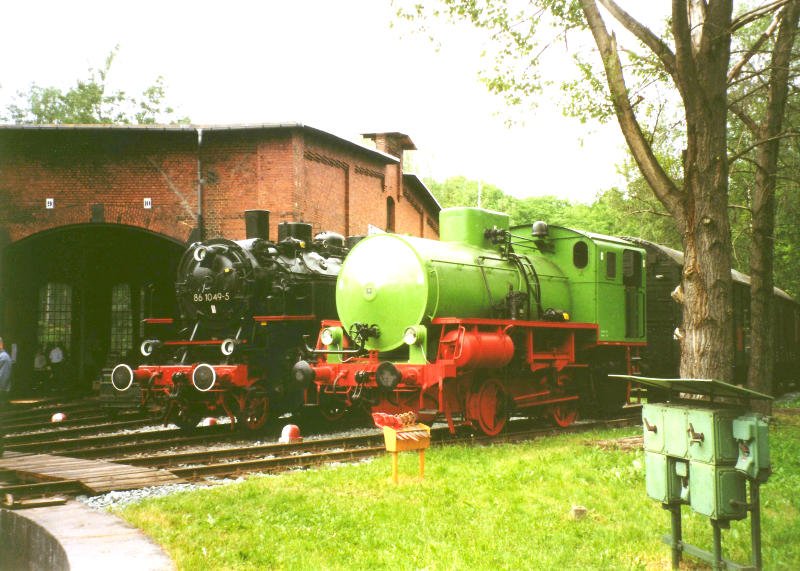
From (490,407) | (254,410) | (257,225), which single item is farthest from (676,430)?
(257,225)

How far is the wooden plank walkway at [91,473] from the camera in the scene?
792 cm

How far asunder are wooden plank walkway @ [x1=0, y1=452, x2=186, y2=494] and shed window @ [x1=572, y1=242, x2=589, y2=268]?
313 inches

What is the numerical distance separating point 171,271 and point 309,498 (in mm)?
17098

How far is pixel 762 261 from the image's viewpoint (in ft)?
43.4

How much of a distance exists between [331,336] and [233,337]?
5.85ft

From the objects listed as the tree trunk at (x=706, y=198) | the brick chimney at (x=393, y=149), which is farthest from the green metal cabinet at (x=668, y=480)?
the brick chimney at (x=393, y=149)

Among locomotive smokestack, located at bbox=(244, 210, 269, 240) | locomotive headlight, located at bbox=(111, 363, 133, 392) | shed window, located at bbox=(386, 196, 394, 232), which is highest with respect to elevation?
shed window, located at bbox=(386, 196, 394, 232)

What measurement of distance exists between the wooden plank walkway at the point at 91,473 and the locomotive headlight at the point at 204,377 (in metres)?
2.26

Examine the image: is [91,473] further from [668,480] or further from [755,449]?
[755,449]

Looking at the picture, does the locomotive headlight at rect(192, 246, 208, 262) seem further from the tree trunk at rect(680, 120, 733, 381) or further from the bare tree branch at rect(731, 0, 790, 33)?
the bare tree branch at rect(731, 0, 790, 33)

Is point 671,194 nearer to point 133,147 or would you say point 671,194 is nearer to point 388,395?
point 388,395

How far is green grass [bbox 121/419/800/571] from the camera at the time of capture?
526cm

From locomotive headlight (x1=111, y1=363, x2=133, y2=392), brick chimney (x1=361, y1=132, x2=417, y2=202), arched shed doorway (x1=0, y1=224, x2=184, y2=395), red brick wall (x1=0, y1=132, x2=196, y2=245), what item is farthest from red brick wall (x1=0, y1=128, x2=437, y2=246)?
locomotive headlight (x1=111, y1=363, x2=133, y2=392)

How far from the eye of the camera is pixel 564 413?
13.5m
